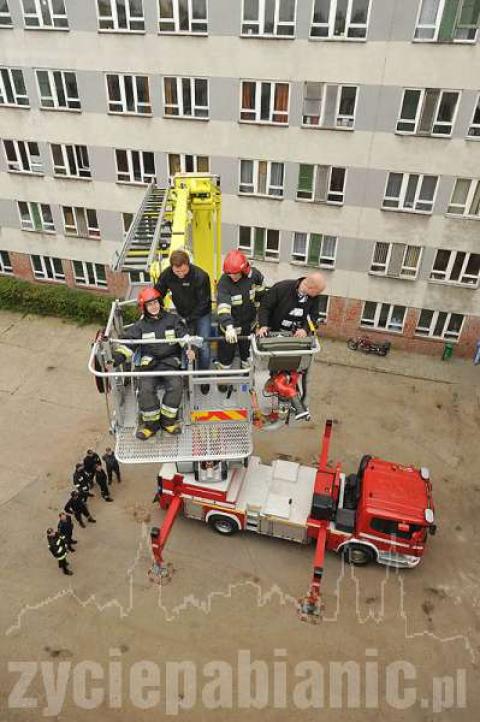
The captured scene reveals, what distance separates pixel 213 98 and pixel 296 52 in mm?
3178

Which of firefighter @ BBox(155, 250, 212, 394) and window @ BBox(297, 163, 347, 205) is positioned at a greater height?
firefighter @ BBox(155, 250, 212, 394)

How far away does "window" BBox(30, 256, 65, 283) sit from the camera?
75.9 ft

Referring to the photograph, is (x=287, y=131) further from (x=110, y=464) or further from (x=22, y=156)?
(x=110, y=464)

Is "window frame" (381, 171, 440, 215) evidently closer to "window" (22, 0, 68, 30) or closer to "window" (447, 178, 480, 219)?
"window" (447, 178, 480, 219)

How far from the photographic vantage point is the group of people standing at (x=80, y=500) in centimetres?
1126

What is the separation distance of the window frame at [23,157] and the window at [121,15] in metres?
5.49

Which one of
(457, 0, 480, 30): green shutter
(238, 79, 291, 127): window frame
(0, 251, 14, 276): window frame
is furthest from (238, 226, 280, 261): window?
(0, 251, 14, 276): window frame

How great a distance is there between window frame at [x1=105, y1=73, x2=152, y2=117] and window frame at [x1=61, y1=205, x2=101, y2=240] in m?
4.27

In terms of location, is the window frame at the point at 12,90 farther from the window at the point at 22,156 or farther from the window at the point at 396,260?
the window at the point at 396,260

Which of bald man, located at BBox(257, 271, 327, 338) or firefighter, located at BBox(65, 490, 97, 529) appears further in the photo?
firefighter, located at BBox(65, 490, 97, 529)

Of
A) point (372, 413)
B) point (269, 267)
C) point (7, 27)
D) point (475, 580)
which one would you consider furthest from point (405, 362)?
point (7, 27)

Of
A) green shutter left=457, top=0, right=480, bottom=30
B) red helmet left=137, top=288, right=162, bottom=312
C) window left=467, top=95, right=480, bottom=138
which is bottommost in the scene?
red helmet left=137, top=288, right=162, bottom=312

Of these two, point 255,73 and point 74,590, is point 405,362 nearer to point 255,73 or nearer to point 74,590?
point 255,73

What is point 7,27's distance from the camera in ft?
58.4
